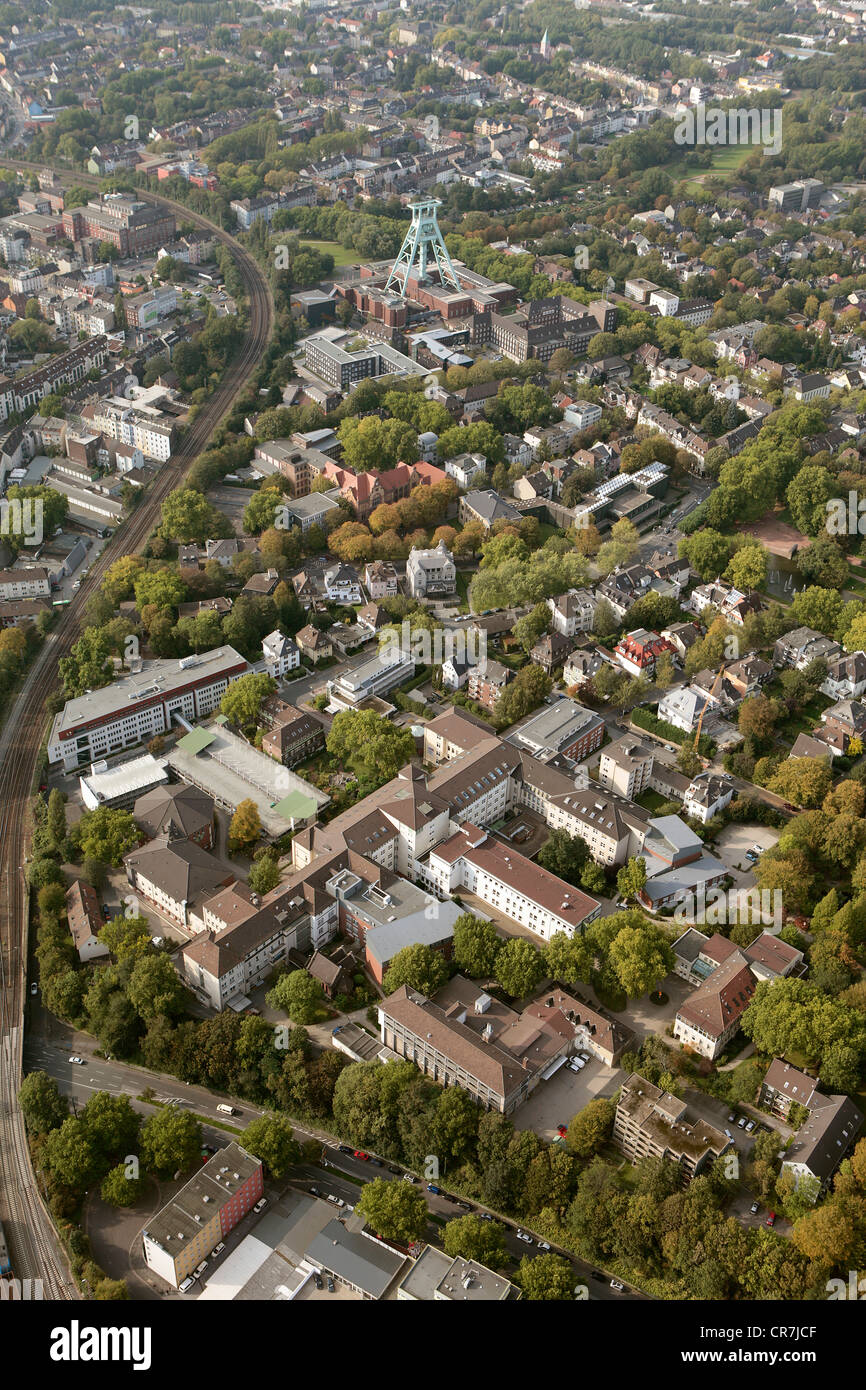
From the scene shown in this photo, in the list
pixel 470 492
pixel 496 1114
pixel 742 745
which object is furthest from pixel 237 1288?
pixel 470 492

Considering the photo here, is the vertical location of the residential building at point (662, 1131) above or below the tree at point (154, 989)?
below

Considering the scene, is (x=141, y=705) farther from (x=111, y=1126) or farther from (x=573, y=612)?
(x=573, y=612)

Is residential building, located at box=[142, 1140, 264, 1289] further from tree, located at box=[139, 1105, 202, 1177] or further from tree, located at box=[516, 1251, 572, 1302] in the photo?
tree, located at box=[516, 1251, 572, 1302]

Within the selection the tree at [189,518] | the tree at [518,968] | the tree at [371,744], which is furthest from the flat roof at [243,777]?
the tree at [189,518]

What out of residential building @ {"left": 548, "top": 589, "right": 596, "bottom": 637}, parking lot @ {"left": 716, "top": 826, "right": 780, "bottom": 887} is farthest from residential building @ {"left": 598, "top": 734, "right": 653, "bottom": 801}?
residential building @ {"left": 548, "top": 589, "right": 596, "bottom": 637}

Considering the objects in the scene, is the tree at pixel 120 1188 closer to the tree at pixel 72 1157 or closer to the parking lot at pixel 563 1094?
the tree at pixel 72 1157
